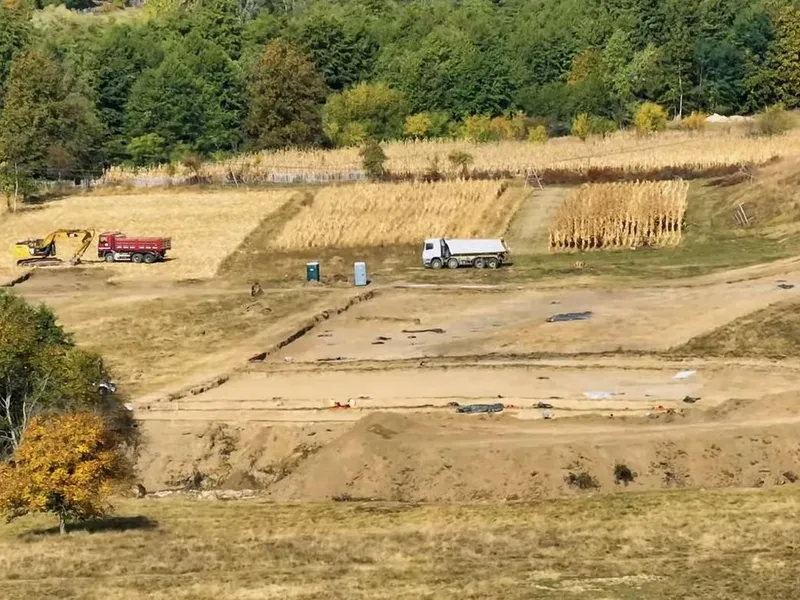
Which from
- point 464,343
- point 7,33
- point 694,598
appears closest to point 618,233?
point 464,343

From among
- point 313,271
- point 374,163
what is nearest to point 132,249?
point 313,271

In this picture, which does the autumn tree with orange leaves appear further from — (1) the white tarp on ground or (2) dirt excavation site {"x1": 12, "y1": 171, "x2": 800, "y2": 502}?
(1) the white tarp on ground

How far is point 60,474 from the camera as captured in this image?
112 feet

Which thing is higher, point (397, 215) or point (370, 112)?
point (370, 112)

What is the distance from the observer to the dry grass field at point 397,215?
264 ft

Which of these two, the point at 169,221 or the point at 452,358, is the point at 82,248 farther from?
the point at 452,358

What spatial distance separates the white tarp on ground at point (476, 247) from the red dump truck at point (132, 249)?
1635 centimetres

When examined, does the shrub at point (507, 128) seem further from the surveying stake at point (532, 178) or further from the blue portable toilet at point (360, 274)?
the blue portable toilet at point (360, 274)

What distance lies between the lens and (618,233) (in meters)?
77.4

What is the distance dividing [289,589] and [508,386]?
19.7 m

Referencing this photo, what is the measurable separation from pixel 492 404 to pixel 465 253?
27898 mm

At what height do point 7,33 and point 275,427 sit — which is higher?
point 7,33

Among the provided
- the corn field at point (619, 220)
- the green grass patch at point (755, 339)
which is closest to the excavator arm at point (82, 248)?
the corn field at point (619, 220)

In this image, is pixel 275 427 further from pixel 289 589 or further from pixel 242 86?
pixel 242 86
